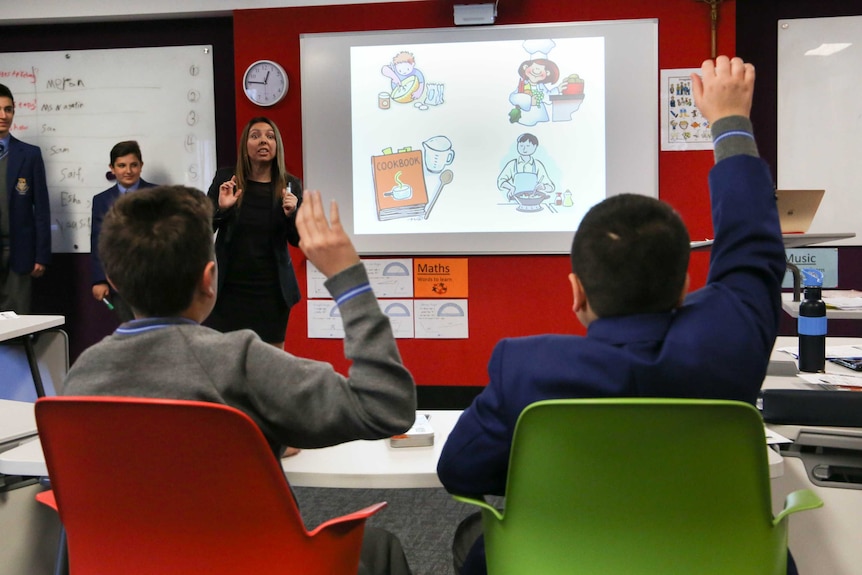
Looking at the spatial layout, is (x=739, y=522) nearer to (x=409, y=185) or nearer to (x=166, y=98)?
(x=409, y=185)

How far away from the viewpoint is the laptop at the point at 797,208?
202 centimetres

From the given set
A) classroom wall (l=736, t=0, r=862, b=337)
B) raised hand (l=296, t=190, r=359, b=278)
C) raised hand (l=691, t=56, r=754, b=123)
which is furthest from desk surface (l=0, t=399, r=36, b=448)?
classroom wall (l=736, t=0, r=862, b=337)

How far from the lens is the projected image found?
3.95m

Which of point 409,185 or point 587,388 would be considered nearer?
point 587,388

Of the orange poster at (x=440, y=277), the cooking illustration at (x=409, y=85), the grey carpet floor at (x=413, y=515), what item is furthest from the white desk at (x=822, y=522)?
the cooking illustration at (x=409, y=85)

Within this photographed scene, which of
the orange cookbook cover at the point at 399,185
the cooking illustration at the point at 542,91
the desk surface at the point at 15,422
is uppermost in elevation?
the cooking illustration at the point at 542,91

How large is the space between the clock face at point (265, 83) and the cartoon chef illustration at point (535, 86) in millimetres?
1424

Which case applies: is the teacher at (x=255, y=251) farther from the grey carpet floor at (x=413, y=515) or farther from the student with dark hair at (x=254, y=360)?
the student with dark hair at (x=254, y=360)

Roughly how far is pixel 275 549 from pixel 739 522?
598 mm

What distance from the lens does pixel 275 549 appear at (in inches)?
34.4

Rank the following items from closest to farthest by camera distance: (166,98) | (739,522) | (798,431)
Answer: (739,522)
(798,431)
(166,98)

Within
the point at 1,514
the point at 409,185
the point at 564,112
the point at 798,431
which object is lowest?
the point at 1,514

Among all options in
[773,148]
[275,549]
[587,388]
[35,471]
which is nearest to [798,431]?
[587,388]

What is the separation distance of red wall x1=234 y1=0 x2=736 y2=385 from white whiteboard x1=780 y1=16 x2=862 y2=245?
44 centimetres
